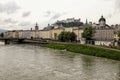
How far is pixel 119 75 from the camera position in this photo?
36.2 meters

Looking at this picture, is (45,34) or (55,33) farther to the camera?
(45,34)

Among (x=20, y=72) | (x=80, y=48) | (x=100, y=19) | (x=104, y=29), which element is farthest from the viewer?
(x=100, y=19)

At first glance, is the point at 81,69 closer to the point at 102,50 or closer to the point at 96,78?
the point at 96,78

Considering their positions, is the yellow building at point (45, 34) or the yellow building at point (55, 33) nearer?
the yellow building at point (55, 33)

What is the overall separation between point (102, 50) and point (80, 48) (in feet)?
40.7

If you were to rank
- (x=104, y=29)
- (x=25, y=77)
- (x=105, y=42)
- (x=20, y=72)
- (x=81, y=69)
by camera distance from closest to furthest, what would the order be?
(x=25, y=77), (x=20, y=72), (x=81, y=69), (x=105, y=42), (x=104, y=29)

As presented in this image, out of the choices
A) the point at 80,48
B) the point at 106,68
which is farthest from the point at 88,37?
the point at 106,68

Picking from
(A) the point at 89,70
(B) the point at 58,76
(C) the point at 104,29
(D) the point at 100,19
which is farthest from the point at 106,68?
(D) the point at 100,19

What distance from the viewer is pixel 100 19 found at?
14775 centimetres

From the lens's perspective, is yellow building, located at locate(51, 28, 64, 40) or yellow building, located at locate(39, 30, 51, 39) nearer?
yellow building, located at locate(51, 28, 64, 40)

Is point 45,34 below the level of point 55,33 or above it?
below

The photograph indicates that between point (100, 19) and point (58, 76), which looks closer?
point (58, 76)

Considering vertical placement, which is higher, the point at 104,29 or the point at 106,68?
the point at 104,29

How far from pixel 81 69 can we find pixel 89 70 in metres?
1.54
